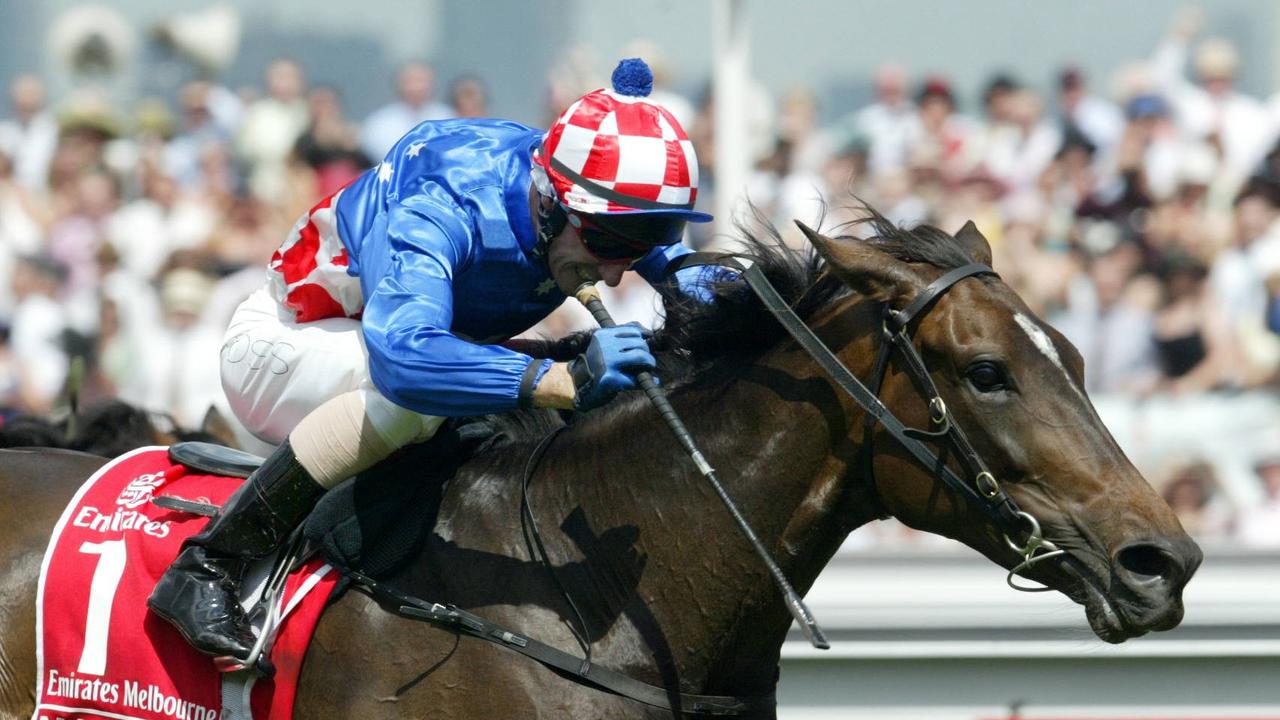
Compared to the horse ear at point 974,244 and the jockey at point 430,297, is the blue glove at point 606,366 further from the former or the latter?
the horse ear at point 974,244

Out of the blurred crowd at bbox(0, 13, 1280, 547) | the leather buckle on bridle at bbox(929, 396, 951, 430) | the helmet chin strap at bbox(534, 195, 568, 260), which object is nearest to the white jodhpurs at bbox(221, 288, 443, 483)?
the helmet chin strap at bbox(534, 195, 568, 260)

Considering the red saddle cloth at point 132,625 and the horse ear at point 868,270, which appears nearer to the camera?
the horse ear at point 868,270

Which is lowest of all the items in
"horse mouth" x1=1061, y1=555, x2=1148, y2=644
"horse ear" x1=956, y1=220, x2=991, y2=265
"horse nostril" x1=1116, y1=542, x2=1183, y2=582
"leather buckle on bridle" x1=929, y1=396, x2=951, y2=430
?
"horse mouth" x1=1061, y1=555, x2=1148, y2=644

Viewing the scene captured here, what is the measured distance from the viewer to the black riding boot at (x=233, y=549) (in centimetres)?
297

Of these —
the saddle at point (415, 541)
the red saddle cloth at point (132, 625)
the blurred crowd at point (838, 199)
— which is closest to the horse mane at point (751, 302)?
the saddle at point (415, 541)

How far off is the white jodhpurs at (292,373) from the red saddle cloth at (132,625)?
18cm

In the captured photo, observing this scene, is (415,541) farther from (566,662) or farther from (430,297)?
(430,297)

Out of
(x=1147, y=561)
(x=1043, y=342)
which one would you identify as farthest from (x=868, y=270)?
(x=1147, y=561)

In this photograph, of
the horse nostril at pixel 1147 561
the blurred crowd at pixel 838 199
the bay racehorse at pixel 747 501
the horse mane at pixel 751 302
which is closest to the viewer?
the horse nostril at pixel 1147 561

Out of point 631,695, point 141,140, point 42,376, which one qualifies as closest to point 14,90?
point 141,140

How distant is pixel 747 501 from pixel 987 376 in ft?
1.63

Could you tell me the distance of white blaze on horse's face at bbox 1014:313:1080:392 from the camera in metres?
2.74

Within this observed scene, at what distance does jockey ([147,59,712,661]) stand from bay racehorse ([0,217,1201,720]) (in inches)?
8.3

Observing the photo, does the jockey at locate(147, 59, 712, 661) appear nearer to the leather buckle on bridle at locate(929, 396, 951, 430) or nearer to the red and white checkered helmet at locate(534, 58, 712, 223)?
the red and white checkered helmet at locate(534, 58, 712, 223)
